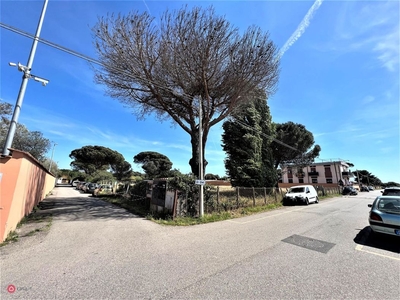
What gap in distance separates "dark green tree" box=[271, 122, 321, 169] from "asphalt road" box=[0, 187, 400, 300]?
22.2 metres

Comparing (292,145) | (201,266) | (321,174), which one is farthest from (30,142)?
(321,174)

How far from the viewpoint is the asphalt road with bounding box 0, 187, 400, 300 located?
302cm

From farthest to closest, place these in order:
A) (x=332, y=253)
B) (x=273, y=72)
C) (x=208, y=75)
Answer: (x=273, y=72) < (x=208, y=75) < (x=332, y=253)

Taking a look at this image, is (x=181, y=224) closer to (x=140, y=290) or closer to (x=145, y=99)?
(x=140, y=290)

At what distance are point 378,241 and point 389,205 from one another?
125 cm

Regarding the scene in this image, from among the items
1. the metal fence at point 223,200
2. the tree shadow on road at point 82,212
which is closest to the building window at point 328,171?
the metal fence at point 223,200

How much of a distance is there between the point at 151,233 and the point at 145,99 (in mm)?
10694

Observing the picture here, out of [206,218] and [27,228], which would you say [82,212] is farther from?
[206,218]

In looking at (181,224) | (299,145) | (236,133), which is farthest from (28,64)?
(299,145)

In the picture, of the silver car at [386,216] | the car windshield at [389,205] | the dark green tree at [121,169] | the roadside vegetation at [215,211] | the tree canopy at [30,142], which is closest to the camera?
the silver car at [386,216]

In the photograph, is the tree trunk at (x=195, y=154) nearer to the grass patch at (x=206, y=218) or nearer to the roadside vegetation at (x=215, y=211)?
the roadside vegetation at (x=215, y=211)

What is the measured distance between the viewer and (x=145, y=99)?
47.3 feet

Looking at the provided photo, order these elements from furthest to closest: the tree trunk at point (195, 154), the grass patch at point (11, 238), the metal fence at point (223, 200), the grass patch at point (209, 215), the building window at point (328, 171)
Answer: the building window at point (328, 171), the tree trunk at point (195, 154), the metal fence at point (223, 200), the grass patch at point (209, 215), the grass patch at point (11, 238)

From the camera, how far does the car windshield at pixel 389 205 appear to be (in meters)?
5.84
